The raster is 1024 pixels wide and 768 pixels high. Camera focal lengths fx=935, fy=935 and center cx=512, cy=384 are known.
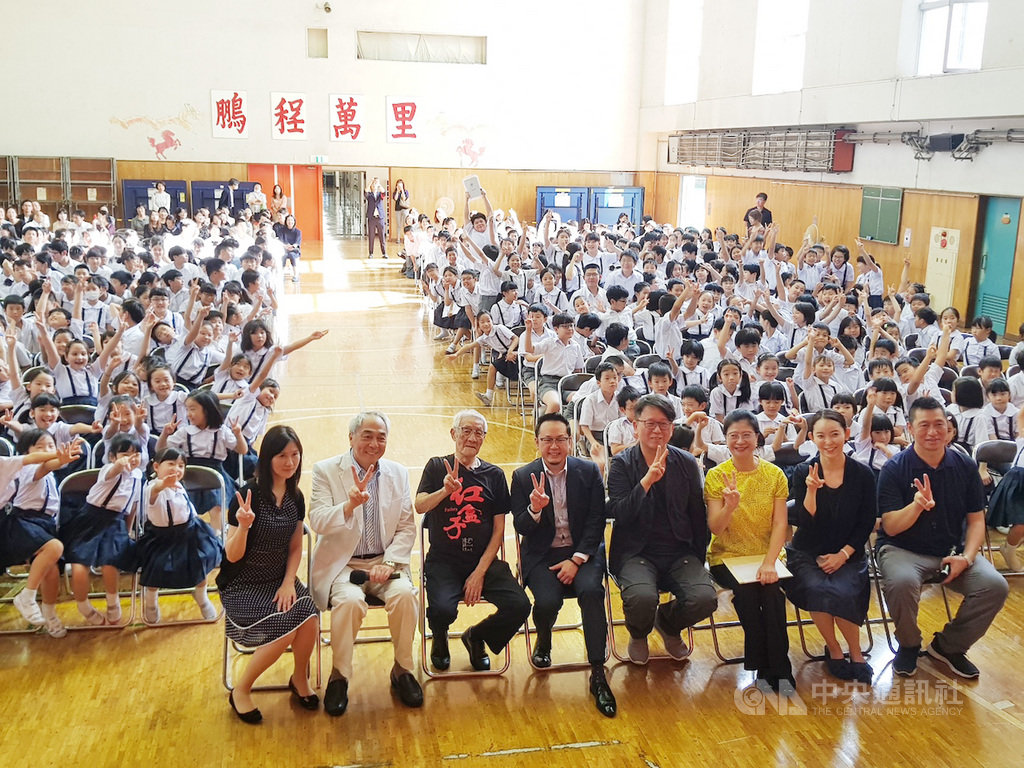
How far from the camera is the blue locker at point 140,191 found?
983 inches

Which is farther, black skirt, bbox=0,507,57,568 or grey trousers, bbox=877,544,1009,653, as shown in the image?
black skirt, bbox=0,507,57,568

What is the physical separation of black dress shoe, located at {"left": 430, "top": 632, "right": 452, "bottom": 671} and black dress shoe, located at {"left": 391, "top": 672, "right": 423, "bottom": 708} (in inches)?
9.2

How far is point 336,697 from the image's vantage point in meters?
4.82

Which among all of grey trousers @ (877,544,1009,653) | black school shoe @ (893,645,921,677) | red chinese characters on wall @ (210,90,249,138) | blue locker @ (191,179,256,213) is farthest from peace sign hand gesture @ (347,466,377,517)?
red chinese characters on wall @ (210,90,249,138)

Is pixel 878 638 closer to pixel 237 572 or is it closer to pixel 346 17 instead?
pixel 237 572

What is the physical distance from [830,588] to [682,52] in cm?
2232

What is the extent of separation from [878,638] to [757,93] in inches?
672

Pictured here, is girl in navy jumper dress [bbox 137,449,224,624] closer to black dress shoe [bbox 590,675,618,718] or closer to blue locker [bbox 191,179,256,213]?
black dress shoe [bbox 590,675,618,718]

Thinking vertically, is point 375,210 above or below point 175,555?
above

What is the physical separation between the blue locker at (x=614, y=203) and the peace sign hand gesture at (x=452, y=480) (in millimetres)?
22632

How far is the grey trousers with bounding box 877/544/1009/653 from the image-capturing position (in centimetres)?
508

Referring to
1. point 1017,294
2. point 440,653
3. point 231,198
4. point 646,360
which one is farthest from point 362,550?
point 231,198

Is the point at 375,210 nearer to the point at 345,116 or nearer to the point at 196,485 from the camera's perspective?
the point at 345,116

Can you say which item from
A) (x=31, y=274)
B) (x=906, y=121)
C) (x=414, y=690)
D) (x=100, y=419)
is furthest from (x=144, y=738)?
(x=906, y=121)
